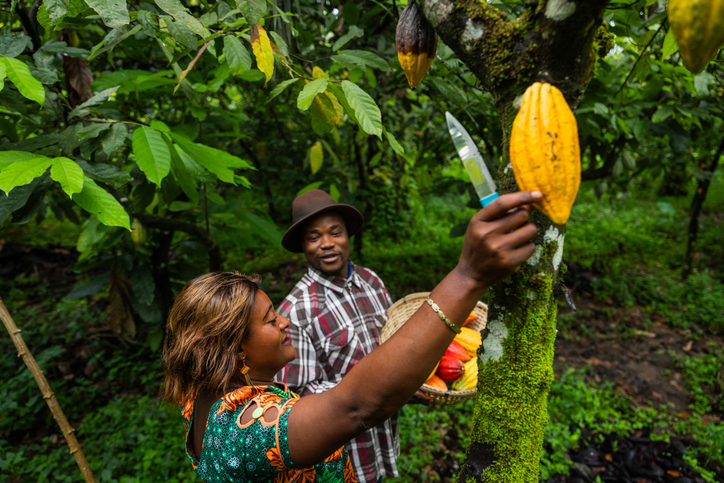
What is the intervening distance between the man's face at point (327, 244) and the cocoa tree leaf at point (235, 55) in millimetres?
762

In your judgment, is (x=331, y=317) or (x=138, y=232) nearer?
(x=331, y=317)

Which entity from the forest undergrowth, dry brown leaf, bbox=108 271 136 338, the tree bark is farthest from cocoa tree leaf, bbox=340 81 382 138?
the tree bark

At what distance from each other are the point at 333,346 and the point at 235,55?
107 cm

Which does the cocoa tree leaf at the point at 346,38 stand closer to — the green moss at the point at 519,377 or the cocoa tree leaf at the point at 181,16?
the cocoa tree leaf at the point at 181,16

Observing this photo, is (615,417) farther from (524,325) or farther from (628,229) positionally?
(628,229)

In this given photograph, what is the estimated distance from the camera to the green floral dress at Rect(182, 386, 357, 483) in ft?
2.56

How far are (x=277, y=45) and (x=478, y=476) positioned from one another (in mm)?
1232

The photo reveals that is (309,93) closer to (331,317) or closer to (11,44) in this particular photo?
(331,317)

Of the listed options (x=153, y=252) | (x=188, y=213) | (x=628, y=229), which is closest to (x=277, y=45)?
(x=188, y=213)

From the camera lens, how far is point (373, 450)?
1.57 metres

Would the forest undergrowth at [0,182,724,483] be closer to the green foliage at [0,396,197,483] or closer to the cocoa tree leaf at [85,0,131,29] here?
the green foliage at [0,396,197,483]

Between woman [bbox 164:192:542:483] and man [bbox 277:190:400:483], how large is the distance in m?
0.39

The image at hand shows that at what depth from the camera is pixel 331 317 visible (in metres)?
1.57

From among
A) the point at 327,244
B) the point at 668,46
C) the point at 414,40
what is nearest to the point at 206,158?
the point at 327,244
